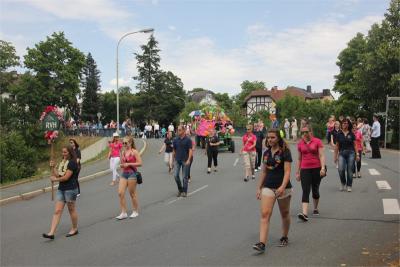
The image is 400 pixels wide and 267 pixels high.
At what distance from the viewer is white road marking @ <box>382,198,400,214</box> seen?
33.3 feet

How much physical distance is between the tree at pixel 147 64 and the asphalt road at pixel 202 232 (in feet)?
231

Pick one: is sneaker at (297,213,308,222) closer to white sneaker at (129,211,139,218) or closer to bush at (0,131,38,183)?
white sneaker at (129,211,139,218)

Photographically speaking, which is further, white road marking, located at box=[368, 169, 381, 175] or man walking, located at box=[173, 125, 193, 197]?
white road marking, located at box=[368, 169, 381, 175]

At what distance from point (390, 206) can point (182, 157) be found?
5071mm

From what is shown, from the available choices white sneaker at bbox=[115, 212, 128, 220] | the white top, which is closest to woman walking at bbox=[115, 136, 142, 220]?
white sneaker at bbox=[115, 212, 128, 220]

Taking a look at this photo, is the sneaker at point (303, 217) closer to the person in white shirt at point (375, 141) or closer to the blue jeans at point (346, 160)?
the blue jeans at point (346, 160)

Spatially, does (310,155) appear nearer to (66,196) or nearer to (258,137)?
(66,196)

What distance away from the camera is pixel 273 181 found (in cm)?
726

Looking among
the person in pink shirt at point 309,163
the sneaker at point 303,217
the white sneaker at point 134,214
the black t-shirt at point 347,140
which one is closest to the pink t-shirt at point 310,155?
the person in pink shirt at point 309,163

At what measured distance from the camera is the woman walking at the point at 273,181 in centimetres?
712

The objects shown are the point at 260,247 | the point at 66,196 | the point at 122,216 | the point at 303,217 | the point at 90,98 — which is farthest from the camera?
the point at 90,98

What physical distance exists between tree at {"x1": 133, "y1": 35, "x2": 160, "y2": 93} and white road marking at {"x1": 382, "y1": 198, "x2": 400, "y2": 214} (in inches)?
2906

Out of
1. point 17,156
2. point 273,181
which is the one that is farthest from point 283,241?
point 17,156

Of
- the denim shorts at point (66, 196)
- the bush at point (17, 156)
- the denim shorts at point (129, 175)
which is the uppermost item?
the denim shorts at point (129, 175)
